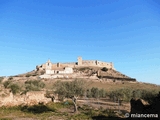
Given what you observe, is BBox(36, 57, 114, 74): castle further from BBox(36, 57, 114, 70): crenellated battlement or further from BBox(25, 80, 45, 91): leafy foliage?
BBox(25, 80, 45, 91): leafy foliage

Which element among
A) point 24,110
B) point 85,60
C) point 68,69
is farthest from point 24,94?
point 85,60

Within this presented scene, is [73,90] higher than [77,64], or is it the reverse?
[77,64]

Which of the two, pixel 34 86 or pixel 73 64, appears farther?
pixel 73 64

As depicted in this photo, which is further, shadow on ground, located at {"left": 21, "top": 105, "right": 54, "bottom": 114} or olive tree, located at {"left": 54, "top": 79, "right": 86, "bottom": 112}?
olive tree, located at {"left": 54, "top": 79, "right": 86, "bottom": 112}

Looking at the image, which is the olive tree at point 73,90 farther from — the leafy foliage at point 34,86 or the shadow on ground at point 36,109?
the leafy foliage at point 34,86

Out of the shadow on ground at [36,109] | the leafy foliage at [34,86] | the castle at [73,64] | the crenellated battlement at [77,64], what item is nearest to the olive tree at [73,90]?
the shadow on ground at [36,109]

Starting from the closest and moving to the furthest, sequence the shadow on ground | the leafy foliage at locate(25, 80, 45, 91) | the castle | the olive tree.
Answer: the shadow on ground
the olive tree
the leafy foliage at locate(25, 80, 45, 91)
the castle

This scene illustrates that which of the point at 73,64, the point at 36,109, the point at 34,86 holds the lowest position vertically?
the point at 36,109

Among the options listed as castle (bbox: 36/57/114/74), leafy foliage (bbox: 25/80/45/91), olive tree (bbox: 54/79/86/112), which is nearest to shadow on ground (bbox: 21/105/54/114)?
olive tree (bbox: 54/79/86/112)

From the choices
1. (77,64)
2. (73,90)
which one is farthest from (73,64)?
(73,90)

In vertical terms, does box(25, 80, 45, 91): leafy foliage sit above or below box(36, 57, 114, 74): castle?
below

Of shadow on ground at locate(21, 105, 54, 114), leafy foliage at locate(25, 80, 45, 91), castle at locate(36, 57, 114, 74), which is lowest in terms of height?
shadow on ground at locate(21, 105, 54, 114)

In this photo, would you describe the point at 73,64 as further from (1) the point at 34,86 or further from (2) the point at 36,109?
(2) the point at 36,109

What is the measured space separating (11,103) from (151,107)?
18.8 metres
